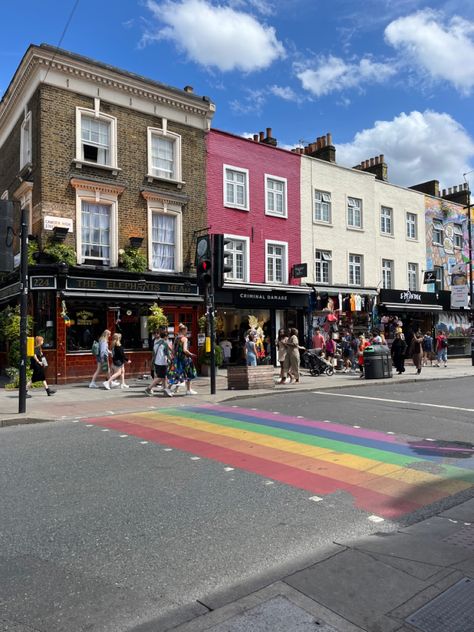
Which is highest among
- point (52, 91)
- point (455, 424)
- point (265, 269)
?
point (52, 91)

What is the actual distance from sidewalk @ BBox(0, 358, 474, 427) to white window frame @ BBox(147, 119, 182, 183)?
760cm

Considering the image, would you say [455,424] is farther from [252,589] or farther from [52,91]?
[52,91]

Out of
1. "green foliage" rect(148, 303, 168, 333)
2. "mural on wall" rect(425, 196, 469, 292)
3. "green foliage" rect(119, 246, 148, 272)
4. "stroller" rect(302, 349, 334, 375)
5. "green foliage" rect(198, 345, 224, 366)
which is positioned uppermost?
"mural on wall" rect(425, 196, 469, 292)

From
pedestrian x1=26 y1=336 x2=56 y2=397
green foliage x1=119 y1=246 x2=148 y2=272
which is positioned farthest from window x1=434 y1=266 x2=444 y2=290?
pedestrian x1=26 y1=336 x2=56 y2=397

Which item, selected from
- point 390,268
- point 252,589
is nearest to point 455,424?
point 252,589

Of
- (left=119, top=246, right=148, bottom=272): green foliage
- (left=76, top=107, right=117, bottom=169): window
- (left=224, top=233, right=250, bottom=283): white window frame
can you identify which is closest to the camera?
(left=76, top=107, right=117, bottom=169): window

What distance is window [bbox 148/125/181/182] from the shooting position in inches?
755

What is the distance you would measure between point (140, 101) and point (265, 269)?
835cm

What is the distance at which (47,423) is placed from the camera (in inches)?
384

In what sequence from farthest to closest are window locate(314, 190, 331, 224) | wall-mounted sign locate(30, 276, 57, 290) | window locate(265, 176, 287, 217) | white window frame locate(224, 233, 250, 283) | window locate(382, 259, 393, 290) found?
window locate(382, 259, 393, 290) < window locate(314, 190, 331, 224) < window locate(265, 176, 287, 217) < white window frame locate(224, 233, 250, 283) < wall-mounted sign locate(30, 276, 57, 290)

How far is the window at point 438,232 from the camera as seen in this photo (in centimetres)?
3030

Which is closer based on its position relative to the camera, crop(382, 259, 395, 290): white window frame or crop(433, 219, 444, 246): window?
crop(382, 259, 395, 290): white window frame

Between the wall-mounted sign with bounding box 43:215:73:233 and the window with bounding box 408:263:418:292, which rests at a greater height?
the wall-mounted sign with bounding box 43:215:73:233

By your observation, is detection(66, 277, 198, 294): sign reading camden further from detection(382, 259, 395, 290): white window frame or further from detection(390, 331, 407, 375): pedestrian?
detection(382, 259, 395, 290): white window frame
